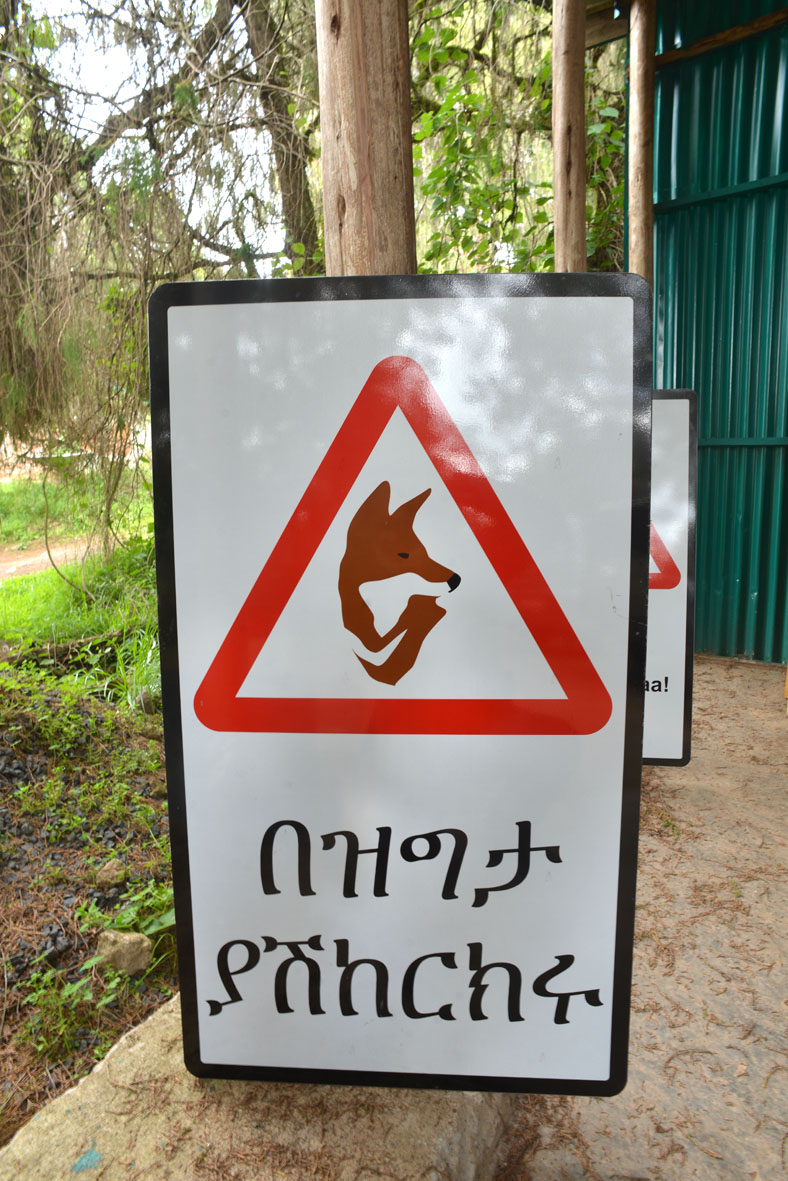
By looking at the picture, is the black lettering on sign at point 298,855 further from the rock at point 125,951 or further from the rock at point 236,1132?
the rock at point 125,951

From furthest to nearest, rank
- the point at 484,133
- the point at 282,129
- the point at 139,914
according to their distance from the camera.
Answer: the point at 484,133, the point at 282,129, the point at 139,914

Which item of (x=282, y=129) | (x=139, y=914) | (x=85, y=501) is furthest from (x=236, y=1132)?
(x=282, y=129)

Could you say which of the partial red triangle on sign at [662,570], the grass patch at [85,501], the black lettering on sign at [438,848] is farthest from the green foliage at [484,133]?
the black lettering on sign at [438,848]

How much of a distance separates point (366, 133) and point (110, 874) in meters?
2.41

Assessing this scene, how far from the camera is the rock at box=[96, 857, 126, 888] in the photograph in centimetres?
266

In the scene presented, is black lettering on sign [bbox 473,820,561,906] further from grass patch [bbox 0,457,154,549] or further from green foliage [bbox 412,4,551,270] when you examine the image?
green foliage [bbox 412,4,551,270]

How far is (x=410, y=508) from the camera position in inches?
37.4

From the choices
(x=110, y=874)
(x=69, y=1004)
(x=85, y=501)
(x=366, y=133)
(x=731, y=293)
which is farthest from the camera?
(x=731, y=293)

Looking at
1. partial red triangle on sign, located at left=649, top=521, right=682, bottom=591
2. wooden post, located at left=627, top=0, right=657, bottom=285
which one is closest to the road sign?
partial red triangle on sign, located at left=649, top=521, right=682, bottom=591

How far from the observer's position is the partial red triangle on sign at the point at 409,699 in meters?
0.94

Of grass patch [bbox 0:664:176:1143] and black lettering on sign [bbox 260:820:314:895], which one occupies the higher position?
black lettering on sign [bbox 260:820:314:895]

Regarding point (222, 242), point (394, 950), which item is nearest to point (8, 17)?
point (222, 242)

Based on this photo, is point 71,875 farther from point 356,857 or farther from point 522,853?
point 522,853

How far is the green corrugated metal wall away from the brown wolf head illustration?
17.0 feet
